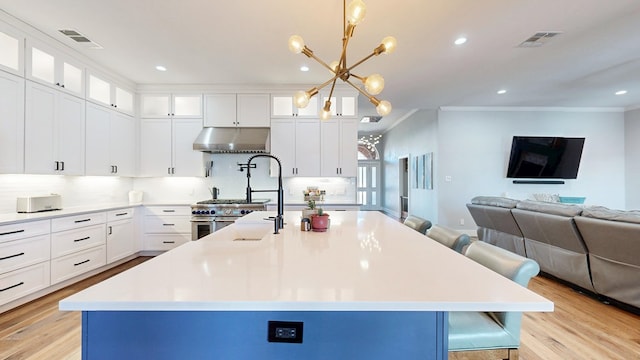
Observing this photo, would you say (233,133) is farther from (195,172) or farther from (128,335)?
(128,335)

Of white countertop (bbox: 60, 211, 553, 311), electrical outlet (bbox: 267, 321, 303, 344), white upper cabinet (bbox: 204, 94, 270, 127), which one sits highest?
white upper cabinet (bbox: 204, 94, 270, 127)

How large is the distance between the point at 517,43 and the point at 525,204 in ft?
6.12

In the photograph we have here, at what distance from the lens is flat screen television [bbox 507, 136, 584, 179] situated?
225 inches

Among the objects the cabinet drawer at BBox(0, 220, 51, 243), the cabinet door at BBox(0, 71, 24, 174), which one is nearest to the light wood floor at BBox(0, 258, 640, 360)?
the cabinet drawer at BBox(0, 220, 51, 243)

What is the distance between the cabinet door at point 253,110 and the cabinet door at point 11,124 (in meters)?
2.43

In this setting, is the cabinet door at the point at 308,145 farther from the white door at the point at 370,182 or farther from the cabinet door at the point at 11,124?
the white door at the point at 370,182

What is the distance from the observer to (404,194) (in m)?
8.68

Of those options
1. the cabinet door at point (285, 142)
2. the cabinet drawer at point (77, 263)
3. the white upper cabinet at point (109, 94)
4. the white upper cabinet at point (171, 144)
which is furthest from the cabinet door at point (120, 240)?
the cabinet door at point (285, 142)

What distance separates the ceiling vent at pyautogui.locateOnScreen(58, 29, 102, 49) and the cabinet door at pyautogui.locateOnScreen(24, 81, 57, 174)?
62 cm

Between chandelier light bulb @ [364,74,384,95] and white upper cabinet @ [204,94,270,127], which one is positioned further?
white upper cabinet @ [204,94,270,127]

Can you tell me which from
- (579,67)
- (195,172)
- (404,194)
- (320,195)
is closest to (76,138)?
(195,172)

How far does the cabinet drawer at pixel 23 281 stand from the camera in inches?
96.0

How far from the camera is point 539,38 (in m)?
3.03

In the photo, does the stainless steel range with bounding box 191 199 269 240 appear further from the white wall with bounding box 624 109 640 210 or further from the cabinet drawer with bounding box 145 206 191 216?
the white wall with bounding box 624 109 640 210
